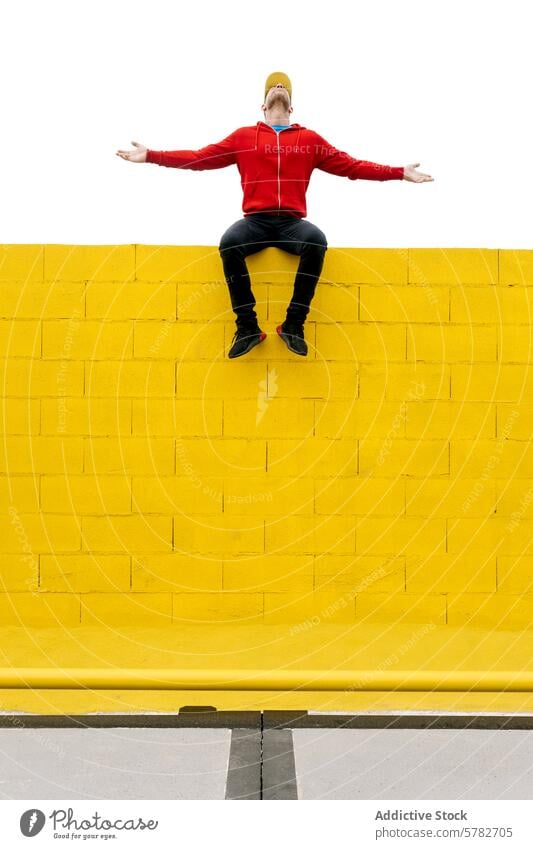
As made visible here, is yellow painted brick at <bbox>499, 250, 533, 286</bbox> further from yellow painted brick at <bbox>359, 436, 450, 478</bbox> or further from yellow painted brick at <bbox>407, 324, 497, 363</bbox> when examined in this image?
yellow painted brick at <bbox>359, 436, 450, 478</bbox>

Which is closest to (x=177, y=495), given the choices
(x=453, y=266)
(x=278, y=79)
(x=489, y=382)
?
(x=489, y=382)

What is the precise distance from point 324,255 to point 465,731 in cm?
254

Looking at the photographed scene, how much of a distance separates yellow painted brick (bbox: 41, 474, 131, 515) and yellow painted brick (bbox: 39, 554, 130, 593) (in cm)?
26

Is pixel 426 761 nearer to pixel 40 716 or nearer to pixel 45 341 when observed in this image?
pixel 40 716

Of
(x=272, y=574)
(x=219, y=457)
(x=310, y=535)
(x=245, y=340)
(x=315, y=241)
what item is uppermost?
(x=315, y=241)

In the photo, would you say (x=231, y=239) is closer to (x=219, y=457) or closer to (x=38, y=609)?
(x=219, y=457)

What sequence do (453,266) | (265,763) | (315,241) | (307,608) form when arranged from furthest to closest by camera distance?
(453,266)
(307,608)
(315,241)
(265,763)

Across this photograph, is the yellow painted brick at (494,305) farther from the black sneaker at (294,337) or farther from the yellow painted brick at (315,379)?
the black sneaker at (294,337)

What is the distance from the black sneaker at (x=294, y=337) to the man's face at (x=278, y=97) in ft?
4.25

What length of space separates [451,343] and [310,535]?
136cm

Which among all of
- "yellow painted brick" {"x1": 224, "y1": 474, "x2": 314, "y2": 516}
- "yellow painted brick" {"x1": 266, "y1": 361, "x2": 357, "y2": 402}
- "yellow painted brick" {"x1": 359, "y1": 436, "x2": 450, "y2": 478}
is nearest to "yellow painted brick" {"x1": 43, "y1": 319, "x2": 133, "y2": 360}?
"yellow painted brick" {"x1": 266, "y1": 361, "x2": 357, "y2": 402}

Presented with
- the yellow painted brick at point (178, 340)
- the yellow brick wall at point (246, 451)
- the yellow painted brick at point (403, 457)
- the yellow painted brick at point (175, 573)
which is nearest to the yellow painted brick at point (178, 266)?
the yellow brick wall at point (246, 451)

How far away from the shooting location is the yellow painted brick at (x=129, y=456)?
437cm

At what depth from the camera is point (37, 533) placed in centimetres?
438
